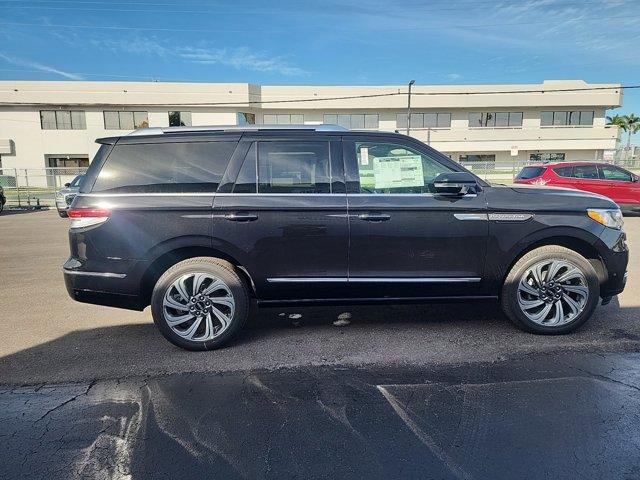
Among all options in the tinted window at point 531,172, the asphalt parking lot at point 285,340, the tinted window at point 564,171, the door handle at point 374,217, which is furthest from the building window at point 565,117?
the door handle at point 374,217

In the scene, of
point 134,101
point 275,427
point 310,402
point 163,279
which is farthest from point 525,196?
point 134,101

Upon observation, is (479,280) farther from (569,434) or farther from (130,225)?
(130,225)

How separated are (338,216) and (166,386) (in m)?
1.99

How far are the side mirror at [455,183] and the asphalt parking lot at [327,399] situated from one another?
4.62 feet

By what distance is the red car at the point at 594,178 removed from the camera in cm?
1320

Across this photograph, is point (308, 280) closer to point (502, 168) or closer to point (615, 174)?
point (615, 174)

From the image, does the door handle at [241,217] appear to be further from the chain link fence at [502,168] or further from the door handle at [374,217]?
the chain link fence at [502,168]

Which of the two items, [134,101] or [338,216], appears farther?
[134,101]

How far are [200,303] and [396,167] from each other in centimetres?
220

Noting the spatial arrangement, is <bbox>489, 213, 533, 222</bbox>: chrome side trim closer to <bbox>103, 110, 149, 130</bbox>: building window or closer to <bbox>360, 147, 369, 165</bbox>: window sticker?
<bbox>360, 147, 369, 165</bbox>: window sticker

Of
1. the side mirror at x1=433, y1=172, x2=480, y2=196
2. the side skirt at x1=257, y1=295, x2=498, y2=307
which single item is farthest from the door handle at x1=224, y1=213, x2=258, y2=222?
the side mirror at x1=433, y1=172, x2=480, y2=196

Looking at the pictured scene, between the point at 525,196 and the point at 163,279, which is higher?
the point at 525,196

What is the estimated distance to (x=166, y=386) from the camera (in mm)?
3459

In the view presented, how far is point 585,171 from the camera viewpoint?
44.0 ft
